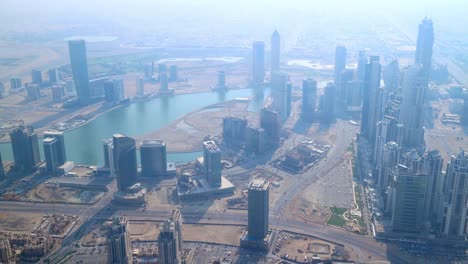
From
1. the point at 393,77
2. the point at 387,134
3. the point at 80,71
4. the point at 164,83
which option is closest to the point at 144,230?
the point at 387,134

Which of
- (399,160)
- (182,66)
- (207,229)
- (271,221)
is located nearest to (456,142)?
(399,160)

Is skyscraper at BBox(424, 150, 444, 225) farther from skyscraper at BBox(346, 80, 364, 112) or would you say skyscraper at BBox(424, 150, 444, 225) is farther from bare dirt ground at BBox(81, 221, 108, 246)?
skyscraper at BBox(346, 80, 364, 112)

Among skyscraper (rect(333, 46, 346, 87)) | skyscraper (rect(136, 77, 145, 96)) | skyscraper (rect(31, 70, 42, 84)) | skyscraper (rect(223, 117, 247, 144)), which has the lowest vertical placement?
skyscraper (rect(223, 117, 247, 144))

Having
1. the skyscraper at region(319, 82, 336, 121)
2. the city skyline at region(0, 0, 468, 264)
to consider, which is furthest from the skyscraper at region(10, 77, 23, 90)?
the skyscraper at region(319, 82, 336, 121)

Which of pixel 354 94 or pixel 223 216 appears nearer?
pixel 223 216

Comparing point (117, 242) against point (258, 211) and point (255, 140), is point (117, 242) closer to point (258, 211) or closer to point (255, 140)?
point (258, 211)
